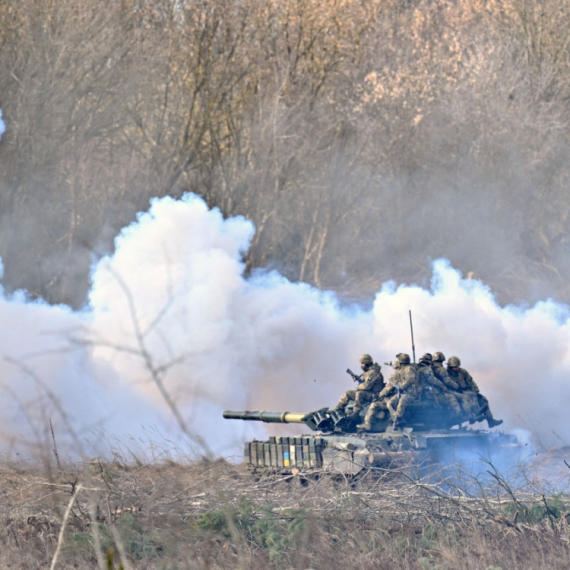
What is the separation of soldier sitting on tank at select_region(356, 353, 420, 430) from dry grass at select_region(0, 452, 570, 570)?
249cm

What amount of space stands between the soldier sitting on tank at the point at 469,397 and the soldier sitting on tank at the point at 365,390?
3.85 ft

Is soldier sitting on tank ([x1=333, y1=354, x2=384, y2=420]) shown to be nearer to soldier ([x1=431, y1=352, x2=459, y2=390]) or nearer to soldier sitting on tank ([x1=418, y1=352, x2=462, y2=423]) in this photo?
soldier sitting on tank ([x1=418, y1=352, x2=462, y2=423])

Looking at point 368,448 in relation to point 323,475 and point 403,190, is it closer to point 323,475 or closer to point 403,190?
point 323,475

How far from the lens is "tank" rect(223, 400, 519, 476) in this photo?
1659cm

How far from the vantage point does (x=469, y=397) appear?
17766 mm

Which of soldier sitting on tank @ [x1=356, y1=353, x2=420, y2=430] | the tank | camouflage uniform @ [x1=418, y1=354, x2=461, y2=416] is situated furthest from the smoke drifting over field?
camouflage uniform @ [x1=418, y1=354, x2=461, y2=416]

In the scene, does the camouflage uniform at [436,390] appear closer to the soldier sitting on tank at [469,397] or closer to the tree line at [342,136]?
the soldier sitting on tank at [469,397]

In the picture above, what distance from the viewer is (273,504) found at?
14.4 metres

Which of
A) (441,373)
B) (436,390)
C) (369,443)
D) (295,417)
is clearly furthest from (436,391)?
(295,417)

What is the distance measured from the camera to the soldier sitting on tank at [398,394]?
16984 mm

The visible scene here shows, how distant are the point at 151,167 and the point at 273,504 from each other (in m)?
25.8

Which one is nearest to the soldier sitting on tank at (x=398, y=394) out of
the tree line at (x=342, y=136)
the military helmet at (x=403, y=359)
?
the military helmet at (x=403, y=359)

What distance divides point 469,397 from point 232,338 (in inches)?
241

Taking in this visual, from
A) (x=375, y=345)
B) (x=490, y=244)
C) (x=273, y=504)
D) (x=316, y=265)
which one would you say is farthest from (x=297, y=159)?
(x=273, y=504)
